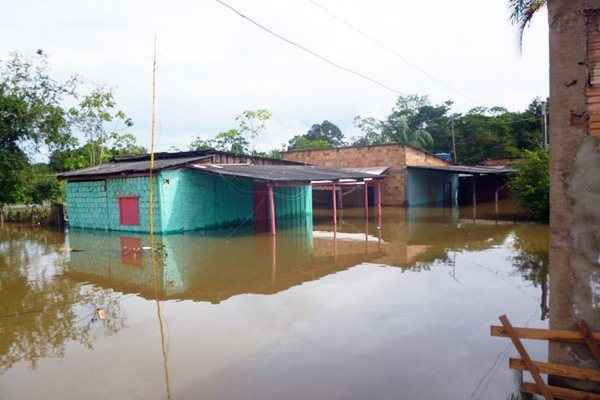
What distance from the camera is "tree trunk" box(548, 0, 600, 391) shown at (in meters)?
3.82

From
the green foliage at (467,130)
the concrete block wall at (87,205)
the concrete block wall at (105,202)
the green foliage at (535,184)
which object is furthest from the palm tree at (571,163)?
the green foliage at (467,130)

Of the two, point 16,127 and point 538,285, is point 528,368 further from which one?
point 16,127

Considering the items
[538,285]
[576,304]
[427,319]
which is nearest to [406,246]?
[538,285]

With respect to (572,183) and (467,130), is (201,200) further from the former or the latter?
(467,130)

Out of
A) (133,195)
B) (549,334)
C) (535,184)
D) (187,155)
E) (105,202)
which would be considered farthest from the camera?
(187,155)

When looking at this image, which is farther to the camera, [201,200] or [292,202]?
[292,202]

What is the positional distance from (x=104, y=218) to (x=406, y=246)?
1363 centimetres

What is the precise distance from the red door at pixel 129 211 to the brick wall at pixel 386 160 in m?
16.1

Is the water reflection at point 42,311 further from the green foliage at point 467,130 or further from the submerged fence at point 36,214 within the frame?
the green foliage at point 467,130

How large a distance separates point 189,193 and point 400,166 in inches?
611

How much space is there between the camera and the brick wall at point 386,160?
96.0ft

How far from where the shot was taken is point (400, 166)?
29.3 meters

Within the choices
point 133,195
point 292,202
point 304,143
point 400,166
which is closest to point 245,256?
point 133,195

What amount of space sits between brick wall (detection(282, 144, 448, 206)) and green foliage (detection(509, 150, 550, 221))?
36.4 ft
